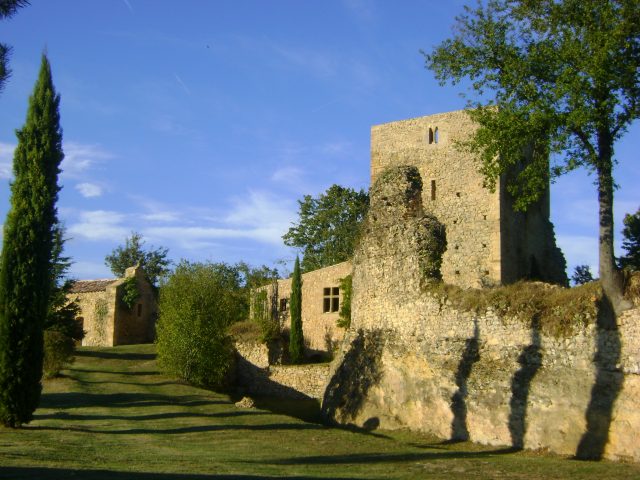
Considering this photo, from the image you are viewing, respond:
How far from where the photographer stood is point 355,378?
21688 millimetres

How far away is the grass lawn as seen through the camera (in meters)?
12.3

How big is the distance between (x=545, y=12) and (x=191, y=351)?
59.5 ft

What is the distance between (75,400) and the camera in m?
23.1

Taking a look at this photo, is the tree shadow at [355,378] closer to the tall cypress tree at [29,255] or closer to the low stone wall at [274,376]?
the low stone wall at [274,376]

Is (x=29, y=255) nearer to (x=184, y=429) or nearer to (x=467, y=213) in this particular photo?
(x=184, y=429)

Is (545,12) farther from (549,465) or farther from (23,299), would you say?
(23,299)

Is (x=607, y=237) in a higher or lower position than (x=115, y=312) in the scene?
higher

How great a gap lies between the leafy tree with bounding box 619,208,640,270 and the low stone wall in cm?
1629

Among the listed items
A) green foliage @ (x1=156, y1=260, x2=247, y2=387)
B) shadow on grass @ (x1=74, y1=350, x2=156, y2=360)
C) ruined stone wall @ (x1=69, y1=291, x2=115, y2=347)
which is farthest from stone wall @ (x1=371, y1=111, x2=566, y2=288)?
ruined stone wall @ (x1=69, y1=291, x2=115, y2=347)

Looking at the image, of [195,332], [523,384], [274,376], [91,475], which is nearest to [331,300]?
[274,376]

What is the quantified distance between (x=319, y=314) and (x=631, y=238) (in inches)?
625

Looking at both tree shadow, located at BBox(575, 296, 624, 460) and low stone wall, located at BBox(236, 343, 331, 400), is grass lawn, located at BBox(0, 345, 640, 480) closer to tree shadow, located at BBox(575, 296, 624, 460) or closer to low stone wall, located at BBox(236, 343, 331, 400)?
tree shadow, located at BBox(575, 296, 624, 460)

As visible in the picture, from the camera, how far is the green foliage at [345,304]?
35.1 meters

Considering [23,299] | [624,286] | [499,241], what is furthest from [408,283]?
[499,241]
